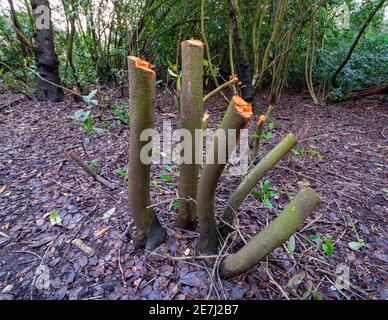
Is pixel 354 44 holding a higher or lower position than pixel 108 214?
higher

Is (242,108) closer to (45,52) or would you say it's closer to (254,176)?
(254,176)

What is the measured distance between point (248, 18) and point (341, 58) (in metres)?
2.34

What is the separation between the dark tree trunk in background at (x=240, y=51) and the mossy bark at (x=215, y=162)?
2.85m

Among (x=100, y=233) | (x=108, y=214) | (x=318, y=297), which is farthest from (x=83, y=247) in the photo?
(x=318, y=297)

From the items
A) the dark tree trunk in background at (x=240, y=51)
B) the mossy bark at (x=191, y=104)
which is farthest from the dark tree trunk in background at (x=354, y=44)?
the mossy bark at (x=191, y=104)

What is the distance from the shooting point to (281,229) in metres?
0.96

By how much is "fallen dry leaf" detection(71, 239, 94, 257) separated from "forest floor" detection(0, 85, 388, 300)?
0.06 feet

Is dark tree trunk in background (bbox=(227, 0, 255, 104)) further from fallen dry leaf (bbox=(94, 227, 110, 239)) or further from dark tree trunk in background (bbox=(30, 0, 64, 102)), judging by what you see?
fallen dry leaf (bbox=(94, 227, 110, 239))

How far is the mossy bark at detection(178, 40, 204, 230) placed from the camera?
3.47ft

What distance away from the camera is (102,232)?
151 cm

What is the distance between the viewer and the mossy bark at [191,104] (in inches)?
41.7

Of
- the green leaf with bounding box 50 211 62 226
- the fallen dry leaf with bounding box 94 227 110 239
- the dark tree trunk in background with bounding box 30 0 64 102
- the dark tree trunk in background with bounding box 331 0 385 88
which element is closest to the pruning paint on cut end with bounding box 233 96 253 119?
the fallen dry leaf with bounding box 94 227 110 239

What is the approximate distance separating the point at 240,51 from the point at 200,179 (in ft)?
10.9
